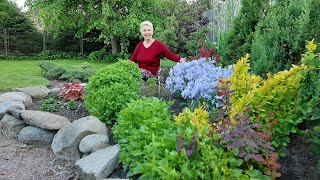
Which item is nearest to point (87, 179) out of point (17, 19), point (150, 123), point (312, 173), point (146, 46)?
point (150, 123)

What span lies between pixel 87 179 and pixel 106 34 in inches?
512

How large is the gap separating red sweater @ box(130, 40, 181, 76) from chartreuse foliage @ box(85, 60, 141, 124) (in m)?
1.44

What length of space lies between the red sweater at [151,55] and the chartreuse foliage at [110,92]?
4.71ft

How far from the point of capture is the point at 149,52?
6184 millimetres

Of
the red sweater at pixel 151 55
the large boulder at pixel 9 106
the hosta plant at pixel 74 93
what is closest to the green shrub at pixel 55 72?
the red sweater at pixel 151 55

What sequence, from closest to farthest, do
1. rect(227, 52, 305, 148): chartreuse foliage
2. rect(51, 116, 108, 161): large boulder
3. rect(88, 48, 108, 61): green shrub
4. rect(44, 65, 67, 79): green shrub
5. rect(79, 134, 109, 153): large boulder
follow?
rect(227, 52, 305, 148): chartreuse foliage
rect(79, 134, 109, 153): large boulder
rect(51, 116, 108, 161): large boulder
rect(44, 65, 67, 79): green shrub
rect(88, 48, 108, 61): green shrub

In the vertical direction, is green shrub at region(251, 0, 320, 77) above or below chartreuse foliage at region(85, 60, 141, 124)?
above

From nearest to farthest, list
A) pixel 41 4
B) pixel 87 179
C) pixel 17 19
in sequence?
pixel 87 179, pixel 41 4, pixel 17 19

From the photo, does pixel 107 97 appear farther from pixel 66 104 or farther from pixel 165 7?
pixel 165 7

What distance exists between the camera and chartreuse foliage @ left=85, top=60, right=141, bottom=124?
420 centimetres

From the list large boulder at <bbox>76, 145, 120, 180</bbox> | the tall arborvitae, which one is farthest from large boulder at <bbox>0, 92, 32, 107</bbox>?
the tall arborvitae

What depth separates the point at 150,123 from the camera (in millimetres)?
2740

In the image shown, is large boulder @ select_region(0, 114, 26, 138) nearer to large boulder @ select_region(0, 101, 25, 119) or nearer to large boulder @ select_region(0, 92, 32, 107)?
large boulder @ select_region(0, 101, 25, 119)

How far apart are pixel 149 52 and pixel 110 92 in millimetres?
2092
